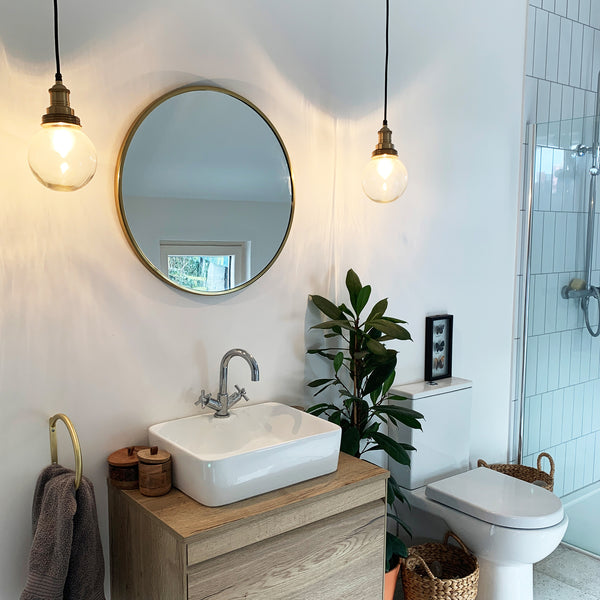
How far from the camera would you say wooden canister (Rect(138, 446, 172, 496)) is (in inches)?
60.4

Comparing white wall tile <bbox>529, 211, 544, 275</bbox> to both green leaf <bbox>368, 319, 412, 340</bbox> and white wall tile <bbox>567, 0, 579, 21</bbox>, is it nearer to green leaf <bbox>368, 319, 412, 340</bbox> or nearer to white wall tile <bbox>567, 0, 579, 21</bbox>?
white wall tile <bbox>567, 0, 579, 21</bbox>

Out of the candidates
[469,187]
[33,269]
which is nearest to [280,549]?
[33,269]

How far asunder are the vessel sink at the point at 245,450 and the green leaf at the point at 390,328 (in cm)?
35

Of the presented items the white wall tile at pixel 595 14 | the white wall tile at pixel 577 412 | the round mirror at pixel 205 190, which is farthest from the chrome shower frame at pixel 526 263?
the round mirror at pixel 205 190

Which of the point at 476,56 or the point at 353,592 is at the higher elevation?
the point at 476,56

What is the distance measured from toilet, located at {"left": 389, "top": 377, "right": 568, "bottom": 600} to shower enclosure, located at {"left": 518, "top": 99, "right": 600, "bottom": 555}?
55cm

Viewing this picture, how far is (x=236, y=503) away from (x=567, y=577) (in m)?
1.72

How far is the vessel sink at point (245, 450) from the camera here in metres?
1.47

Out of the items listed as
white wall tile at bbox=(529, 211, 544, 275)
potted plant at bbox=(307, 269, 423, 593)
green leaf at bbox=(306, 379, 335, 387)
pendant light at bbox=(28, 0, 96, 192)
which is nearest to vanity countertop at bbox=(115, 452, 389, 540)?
potted plant at bbox=(307, 269, 423, 593)

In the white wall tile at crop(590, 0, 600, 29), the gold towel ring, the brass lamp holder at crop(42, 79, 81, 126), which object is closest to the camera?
the brass lamp holder at crop(42, 79, 81, 126)

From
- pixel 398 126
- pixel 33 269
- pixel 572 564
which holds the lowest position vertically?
pixel 572 564

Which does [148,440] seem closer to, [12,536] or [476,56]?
[12,536]

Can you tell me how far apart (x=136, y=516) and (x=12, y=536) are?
1.02ft

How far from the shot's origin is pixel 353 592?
170 centimetres
